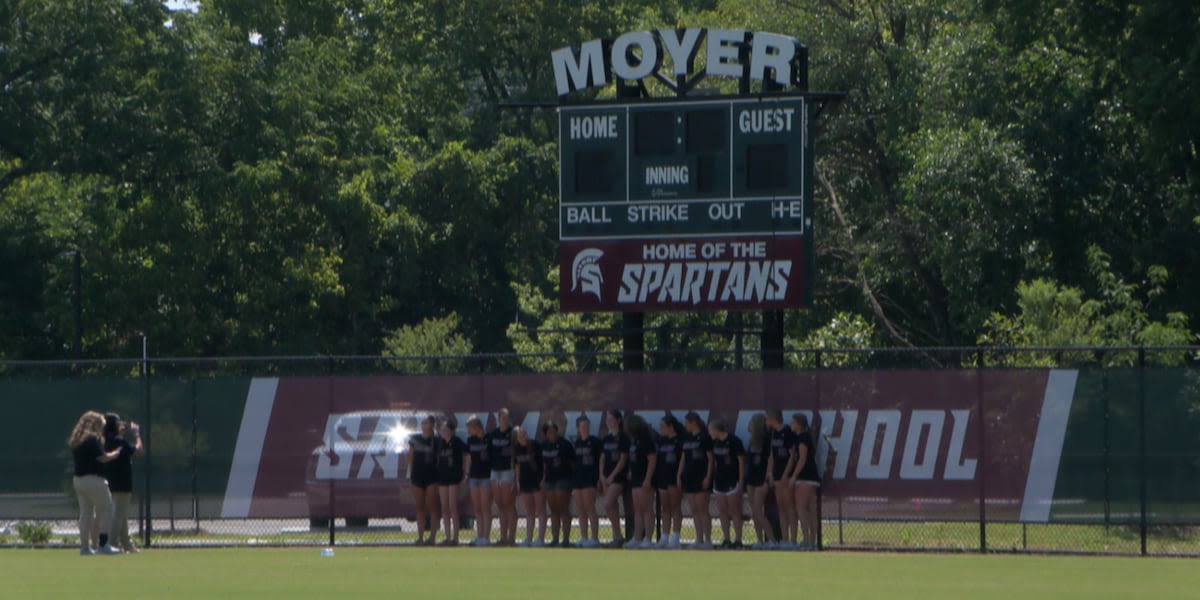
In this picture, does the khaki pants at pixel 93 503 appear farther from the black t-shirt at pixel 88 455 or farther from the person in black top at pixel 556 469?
the person in black top at pixel 556 469

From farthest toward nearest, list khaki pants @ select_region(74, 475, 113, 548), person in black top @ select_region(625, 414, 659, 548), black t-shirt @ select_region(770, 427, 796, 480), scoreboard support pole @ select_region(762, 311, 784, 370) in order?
1. scoreboard support pole @ select_region(762, 311, 784, 370)
2. person in black top @ select_region(625, 414, 659, 548)
3. black t-shirt @ select_region(770, 427, 796, 480)
4. khaki pants @ select_region(74, 475, 113, 548)

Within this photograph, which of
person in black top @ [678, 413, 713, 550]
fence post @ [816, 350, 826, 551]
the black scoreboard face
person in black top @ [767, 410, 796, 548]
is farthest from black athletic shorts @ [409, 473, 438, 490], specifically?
fence post @ [816, 350, 826, 551]

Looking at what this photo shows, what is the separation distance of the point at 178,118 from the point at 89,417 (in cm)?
2195

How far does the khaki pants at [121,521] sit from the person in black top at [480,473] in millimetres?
4121

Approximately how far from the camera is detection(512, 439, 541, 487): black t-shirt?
66.8ft

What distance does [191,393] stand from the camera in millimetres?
21938

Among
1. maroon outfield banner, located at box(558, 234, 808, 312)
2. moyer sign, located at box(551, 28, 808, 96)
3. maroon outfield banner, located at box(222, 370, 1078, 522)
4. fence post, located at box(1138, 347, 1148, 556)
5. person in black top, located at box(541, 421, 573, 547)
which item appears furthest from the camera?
moyer sign, located at box(551, 28, 808, 96)

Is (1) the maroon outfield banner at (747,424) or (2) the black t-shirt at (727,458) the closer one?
(1) the maroon outfield banner at (747,424)

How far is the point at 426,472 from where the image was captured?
20844 millimetres

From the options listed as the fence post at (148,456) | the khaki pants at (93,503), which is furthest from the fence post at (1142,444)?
the fence post at (148,456)

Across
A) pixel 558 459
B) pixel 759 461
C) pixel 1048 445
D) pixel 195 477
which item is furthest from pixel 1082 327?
pixel 195 477

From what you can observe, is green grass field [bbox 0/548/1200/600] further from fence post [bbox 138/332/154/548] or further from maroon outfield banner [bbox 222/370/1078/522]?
fence post [bbox 138/332/154/548]

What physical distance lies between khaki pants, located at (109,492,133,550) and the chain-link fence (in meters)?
1.52

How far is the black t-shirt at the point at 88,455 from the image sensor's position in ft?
62.4
